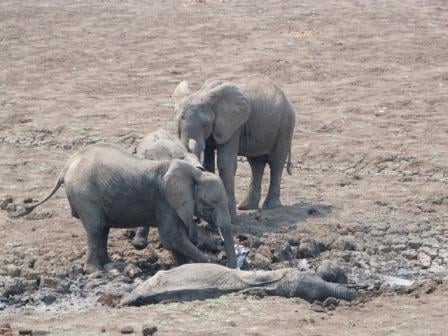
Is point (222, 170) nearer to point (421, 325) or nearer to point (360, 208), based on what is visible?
point (360, 208)

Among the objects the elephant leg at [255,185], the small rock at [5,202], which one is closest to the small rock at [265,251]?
the elephant leg at [255,185]

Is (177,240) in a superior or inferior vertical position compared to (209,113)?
inferior

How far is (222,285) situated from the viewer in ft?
36.1

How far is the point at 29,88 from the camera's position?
19.0 meters

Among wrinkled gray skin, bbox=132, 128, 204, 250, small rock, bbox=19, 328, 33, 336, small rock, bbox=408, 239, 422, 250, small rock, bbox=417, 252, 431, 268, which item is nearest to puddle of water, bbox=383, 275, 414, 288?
small rock, bbox=417, 252, 431, 268

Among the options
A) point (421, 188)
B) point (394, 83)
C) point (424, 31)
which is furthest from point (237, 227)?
point (424, 31)

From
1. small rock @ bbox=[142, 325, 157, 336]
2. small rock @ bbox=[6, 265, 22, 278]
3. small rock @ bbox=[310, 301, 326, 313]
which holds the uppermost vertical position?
small rock @ bbox=[142, 325, 157, 336]

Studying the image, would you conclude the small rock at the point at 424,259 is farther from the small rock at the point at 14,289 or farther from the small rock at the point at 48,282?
the small rock at the point at 14,289

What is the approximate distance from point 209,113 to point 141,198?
172 centimetres

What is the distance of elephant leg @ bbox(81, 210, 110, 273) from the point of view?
12023mm

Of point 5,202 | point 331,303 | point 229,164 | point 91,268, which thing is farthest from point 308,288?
point 5,202

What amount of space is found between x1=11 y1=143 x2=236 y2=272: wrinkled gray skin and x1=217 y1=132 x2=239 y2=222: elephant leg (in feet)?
4.86

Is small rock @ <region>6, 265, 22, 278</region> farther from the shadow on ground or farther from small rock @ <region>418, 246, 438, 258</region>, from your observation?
small rock @ <region>418, 246, 438, 258</region>

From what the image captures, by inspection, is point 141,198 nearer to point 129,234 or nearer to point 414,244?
point 129,234
